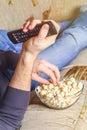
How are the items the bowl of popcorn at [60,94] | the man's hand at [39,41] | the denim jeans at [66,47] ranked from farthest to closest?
1. the denim jeans at [66,47]
2. the bowl of popcorn at [60,94]
3. the man's hand at [39,41]

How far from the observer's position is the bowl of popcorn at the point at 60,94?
958mm

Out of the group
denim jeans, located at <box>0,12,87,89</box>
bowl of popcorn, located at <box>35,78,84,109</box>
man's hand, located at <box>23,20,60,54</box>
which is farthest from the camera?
denim jeans, located at <box>0,12,87,89</box>

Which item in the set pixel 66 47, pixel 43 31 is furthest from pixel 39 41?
pixel 66 47

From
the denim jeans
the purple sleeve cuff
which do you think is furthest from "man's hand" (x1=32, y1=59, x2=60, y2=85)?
the denim jeans

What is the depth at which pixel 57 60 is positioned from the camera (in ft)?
4.78

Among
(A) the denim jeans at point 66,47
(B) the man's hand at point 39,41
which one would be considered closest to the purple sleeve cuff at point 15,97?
(B) the man's hand at point 39,41

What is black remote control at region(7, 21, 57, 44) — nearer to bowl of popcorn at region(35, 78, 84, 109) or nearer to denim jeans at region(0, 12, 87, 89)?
bowl of popcorn at region(35, 78, 84, 109)

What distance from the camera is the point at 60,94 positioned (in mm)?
960

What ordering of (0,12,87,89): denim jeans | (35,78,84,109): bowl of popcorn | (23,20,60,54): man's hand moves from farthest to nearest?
(0,12,87,89): denim jeans < (35,78,84,109): bowl of popcorn < (23,20,60,54): man's hand

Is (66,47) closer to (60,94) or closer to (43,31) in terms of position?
(60,94)

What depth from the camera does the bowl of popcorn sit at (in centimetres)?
96

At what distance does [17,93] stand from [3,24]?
1.25 metres

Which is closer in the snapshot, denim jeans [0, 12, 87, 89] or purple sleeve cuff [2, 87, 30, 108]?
purple sleeve cuff [2, 87, 30, 108]

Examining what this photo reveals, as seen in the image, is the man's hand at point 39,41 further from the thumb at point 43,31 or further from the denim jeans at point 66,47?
the denim jeans at point 66,47
